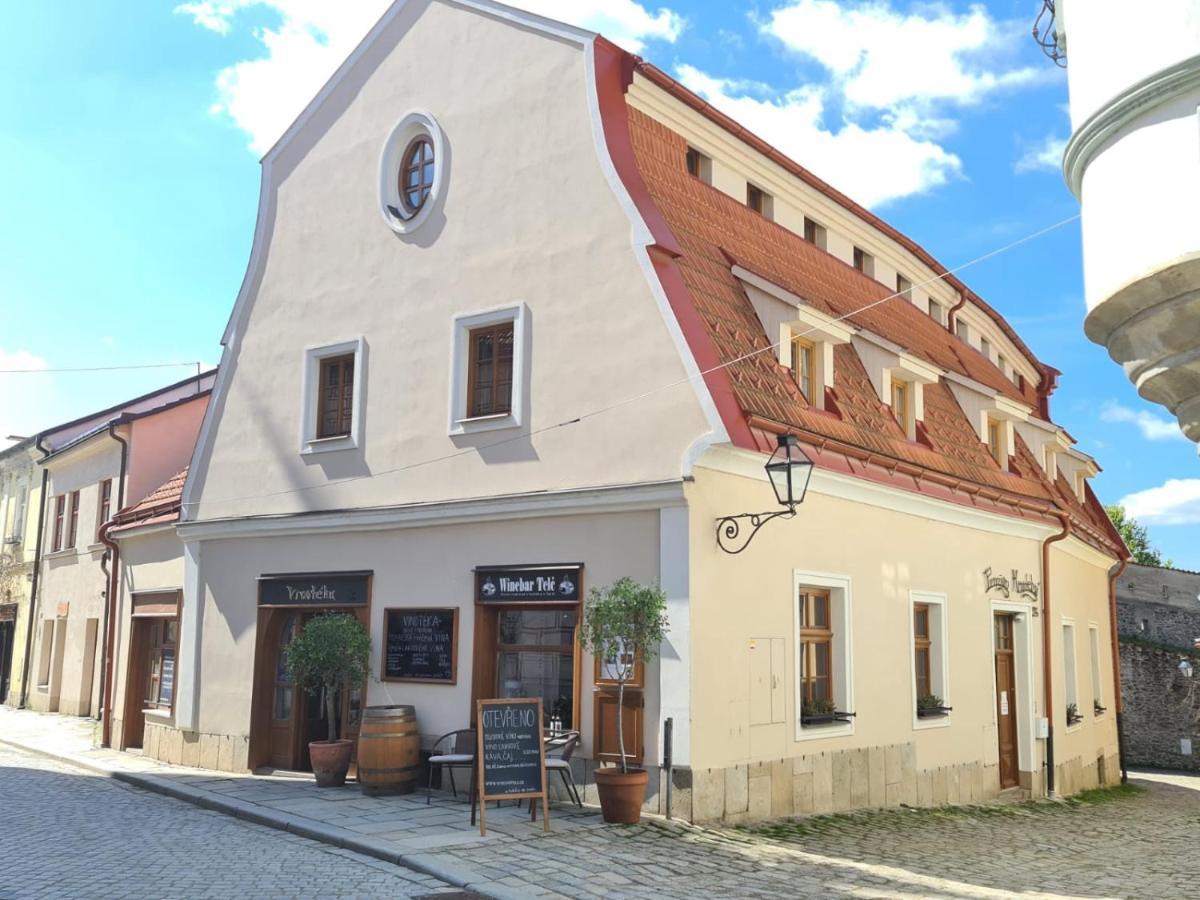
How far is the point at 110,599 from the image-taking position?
20.2 m

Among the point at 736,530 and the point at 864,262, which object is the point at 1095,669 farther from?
the point at 736,530

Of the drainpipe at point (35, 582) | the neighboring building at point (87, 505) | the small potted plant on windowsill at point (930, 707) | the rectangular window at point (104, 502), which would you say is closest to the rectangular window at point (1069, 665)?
the small potted plant on windowsill at point (930, 707)

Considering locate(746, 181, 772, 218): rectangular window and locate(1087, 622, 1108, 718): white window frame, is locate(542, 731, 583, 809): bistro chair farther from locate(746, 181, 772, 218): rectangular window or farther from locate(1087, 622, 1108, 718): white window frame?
locate(1087, 622, 1108, 718): white window frame

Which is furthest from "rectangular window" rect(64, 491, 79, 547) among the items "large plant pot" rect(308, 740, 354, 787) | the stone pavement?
"large plant pot" rect(308, 740, 354, 787)

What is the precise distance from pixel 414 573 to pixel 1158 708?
73.5 ft

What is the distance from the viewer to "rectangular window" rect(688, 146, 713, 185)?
1477cm

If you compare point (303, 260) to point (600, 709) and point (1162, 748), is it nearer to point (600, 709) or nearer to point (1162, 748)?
point (600, 709)

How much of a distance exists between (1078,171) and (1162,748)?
27547mm

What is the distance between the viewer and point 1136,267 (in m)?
4.36

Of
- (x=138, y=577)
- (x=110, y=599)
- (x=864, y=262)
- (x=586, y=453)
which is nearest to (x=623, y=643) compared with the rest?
(x=586, y=453)

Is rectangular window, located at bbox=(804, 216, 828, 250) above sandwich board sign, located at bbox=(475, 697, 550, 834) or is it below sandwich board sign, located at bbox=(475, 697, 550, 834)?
above

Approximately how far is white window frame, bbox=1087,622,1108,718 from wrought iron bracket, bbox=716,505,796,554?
537 inches

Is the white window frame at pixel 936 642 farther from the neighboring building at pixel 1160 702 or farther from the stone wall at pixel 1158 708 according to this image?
the neighboring building at pixel 1160 702

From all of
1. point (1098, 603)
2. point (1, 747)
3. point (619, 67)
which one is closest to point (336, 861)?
point (619, 67)
